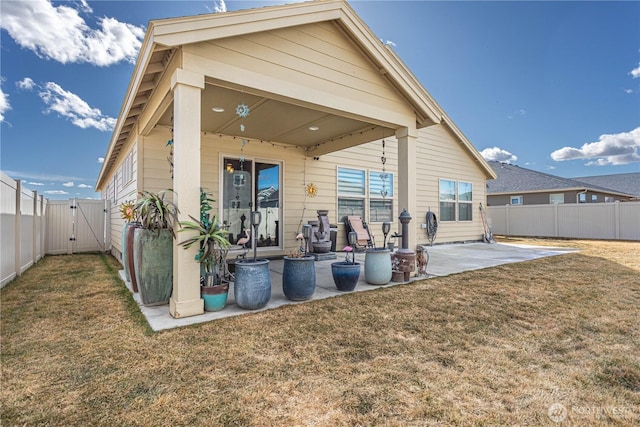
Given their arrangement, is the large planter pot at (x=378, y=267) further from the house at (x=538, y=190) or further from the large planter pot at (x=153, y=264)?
the house at (x=538, y=190)

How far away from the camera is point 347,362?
2221 millimetres

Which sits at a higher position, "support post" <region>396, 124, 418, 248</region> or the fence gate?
"support post" <region>396, 124, 418, 248</region>

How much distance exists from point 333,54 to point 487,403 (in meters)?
4.24

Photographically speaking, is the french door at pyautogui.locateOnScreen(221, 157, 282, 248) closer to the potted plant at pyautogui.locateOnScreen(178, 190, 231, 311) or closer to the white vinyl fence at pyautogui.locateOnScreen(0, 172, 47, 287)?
the potted plant at pyautogui.locateOnScreen(178, 190, 231, 311)

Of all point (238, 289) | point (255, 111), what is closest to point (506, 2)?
point (255, 111)

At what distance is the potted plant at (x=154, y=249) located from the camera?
338cm

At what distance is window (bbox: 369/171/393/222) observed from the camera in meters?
8.68

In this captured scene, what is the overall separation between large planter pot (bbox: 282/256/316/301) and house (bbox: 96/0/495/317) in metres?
1.01

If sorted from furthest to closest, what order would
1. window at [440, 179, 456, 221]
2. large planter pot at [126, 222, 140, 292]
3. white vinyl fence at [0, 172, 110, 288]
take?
window at [440, 179, 456, 221]
white vinyl fence at [0, 172, 110, 288]
large planter pot at [126, 222, 140, 292]

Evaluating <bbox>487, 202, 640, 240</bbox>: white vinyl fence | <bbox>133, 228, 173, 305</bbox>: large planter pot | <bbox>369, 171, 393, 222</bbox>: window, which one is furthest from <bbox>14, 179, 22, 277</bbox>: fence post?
<bbox>487, 202, 640, 240</bbox>: white vinyl fence

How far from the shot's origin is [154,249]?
3.42 meters

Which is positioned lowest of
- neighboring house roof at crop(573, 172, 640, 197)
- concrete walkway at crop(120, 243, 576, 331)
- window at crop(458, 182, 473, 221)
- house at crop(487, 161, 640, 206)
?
concrete walkway at crop(120, 243, 576, 331)

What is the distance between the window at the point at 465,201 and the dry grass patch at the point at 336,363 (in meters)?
6.94

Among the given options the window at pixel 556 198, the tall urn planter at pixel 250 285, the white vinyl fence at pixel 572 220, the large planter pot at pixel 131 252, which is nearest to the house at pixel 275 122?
the tall urn planter at pixel 250 285
